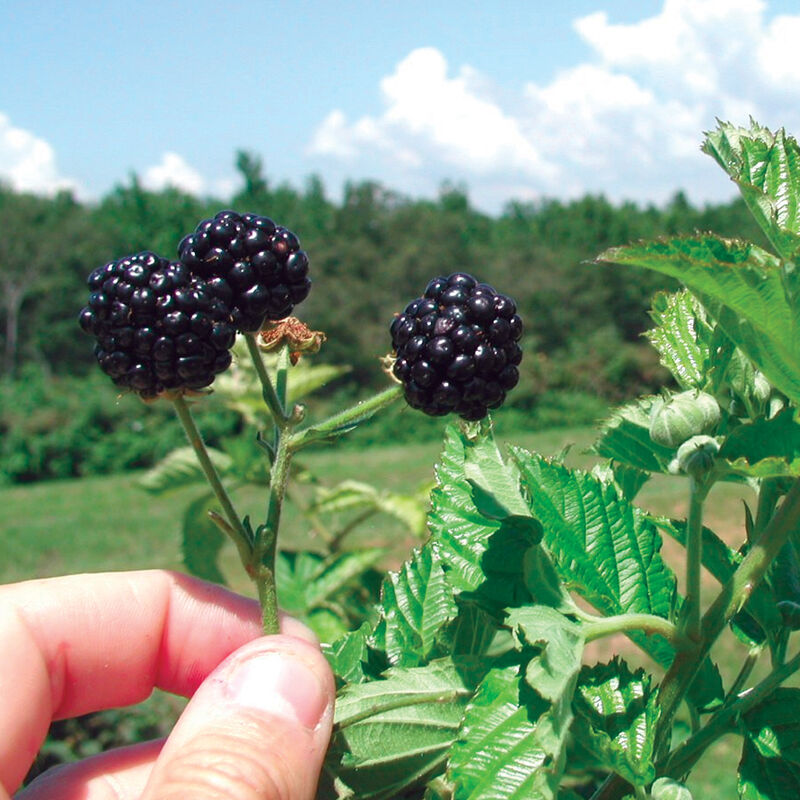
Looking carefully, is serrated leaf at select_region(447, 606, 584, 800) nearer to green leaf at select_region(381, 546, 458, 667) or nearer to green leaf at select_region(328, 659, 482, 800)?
green leaf at select_region(328, 659, 482, 800)

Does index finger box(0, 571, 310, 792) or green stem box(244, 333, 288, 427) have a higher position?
green stem box(244, 333, 288, 427)

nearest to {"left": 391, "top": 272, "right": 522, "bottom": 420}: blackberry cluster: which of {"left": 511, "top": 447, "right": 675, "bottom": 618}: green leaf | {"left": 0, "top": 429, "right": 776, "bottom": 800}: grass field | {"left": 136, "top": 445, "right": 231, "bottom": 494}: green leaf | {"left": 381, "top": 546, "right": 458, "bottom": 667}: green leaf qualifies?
{"left": 511, "top": 447, "right": 675, "bottom": 618}: green leaf

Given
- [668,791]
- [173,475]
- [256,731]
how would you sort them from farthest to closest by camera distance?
[173,475] < [256,731] < [668,791]

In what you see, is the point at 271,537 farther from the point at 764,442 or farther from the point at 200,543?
the point at 200,543

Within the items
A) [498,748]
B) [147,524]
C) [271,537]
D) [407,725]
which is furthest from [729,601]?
[147,524]

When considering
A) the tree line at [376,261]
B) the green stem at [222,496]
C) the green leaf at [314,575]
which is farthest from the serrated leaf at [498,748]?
the tree line at [376,261]

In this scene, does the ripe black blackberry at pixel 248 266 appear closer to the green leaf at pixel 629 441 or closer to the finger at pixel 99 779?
the green leaf at pixel 629 441
